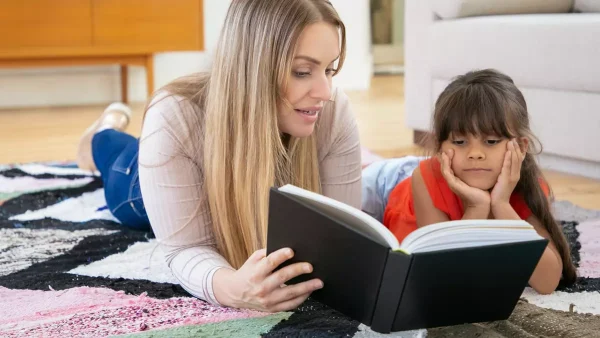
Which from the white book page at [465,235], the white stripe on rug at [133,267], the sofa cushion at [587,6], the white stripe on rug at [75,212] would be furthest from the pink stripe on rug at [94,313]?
the sofa cushion at [587,6]

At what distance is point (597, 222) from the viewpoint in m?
1.77

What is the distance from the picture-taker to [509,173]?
4.25 ft

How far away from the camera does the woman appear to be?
1134mm

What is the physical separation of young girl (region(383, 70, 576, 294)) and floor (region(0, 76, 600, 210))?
2.32 feet

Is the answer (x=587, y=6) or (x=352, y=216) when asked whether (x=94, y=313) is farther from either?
(x=587, y=6)

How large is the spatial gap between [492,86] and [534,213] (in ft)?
0.73

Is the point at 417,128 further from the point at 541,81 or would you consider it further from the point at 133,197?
the point at 133,197

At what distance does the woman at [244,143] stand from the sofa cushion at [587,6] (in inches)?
60.3

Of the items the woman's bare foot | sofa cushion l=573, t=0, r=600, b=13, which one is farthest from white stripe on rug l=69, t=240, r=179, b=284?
sofa cushion l=573, t=0, r=600, b=13

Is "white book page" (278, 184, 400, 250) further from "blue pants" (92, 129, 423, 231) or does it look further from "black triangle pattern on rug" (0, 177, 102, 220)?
"black triangle pattern on rug" (0, 177, 102, 220)

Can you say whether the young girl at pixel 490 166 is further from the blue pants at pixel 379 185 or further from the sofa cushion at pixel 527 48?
the sofa cushion at pixel 527 48

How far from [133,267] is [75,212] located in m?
0.52

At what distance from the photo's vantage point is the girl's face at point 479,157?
1.32 meters

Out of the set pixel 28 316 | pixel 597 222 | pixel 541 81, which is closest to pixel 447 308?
pixel 28 316
